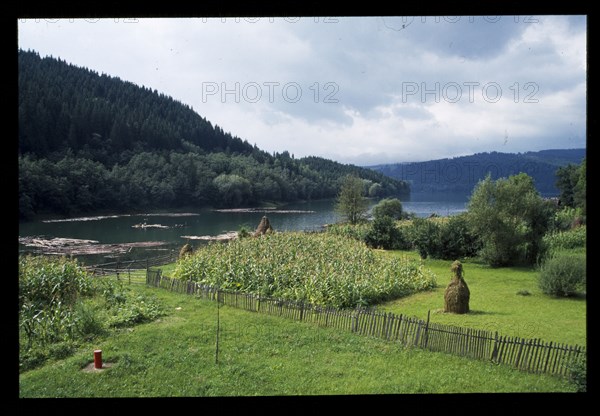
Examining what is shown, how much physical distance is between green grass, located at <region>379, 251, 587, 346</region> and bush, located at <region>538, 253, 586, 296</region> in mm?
215

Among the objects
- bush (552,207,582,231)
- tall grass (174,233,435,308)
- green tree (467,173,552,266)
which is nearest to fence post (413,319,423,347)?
tall grass (174,233,435,308)

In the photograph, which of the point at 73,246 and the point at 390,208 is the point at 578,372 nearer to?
the point at 73,246

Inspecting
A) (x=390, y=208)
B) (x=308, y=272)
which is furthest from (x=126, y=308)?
(x=390, y=208)

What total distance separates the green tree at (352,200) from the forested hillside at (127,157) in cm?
105

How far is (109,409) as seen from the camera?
4746 mm

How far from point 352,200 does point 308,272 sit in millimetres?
12011

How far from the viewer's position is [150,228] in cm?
1675

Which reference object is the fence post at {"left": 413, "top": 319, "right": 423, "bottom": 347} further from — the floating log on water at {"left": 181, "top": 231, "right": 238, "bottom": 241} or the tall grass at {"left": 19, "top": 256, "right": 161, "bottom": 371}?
the floating log on water at {"left": 181, "top": 231, "right": 238, "bottom": 241}

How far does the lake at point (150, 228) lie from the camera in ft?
46.3

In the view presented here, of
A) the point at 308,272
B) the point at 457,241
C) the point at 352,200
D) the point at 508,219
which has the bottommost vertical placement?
the point at 308,272

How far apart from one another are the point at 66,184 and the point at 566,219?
64.5 feet

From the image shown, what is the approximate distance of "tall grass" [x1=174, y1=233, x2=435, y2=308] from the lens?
984 centimetres

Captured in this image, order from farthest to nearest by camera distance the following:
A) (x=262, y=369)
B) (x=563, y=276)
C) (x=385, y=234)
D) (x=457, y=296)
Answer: (x=385, y=234)
(x=563, y=276)
(x=457, y=296)
(x=262, y=369)
